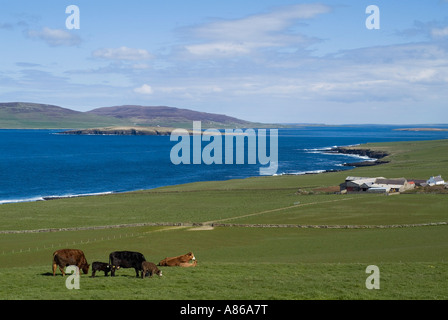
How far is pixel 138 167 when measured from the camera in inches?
6255

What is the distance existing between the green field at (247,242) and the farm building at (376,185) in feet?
14.6

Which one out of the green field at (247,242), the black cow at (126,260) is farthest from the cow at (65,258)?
the black cow at (126,260)

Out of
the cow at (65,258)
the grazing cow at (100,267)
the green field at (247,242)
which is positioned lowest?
the green field at (247,242)

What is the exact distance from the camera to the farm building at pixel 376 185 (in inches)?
3066

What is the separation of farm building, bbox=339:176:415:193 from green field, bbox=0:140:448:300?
4.43m

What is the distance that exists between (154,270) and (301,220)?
33927mm

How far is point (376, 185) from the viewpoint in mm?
79750

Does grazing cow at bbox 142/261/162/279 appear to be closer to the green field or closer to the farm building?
the green field

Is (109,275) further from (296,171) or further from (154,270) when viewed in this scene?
(296,171)

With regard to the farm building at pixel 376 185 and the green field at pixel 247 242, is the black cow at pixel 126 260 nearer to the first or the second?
the green field at pixel 247 242

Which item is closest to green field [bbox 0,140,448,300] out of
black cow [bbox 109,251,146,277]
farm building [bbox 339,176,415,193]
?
black cow [bbox 109,251,146,277]

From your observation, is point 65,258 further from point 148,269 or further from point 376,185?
point 376,185

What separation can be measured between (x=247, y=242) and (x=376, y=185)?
1662 inches
